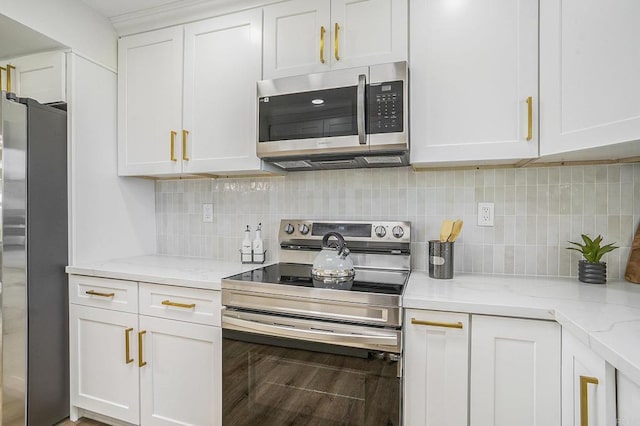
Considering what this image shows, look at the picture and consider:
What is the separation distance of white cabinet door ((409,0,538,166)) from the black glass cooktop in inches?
22.5

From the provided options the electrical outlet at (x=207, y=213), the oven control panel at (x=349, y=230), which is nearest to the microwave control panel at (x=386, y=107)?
the oven control panel at (x=349, y=230)

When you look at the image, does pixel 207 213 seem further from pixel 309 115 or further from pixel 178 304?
pixel 309 115

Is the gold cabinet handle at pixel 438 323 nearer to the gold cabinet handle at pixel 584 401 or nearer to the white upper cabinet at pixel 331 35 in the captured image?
the gold cabinet handle at pixel 584 401

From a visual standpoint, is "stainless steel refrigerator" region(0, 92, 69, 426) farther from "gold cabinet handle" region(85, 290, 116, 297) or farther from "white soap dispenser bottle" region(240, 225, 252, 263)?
"white soap dispenser bottle" region(240, 225, 252, 263)

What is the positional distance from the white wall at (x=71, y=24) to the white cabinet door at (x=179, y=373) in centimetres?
159

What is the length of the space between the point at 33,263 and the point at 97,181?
568 millimetres

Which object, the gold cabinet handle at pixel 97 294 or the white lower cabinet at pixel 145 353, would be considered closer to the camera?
the white lower cabinet at pixel 145 353

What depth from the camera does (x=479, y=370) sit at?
1170 mm

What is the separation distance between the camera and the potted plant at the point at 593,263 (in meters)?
1.43

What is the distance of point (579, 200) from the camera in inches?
62.1

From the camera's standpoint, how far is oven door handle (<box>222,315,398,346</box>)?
121cm

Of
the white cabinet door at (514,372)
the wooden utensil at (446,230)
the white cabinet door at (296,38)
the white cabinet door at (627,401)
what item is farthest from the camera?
the white cabinet door at (296,38)

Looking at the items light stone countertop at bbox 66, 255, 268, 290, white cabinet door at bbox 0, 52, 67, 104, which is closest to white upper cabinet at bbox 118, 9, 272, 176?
white cabinet door at bbox 0, 52, 67, 104

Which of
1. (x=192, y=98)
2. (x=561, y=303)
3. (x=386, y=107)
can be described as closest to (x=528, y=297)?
(x=561, y=303)
